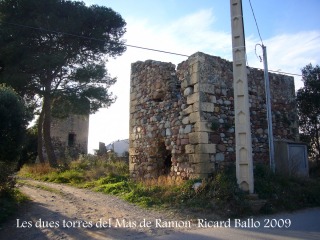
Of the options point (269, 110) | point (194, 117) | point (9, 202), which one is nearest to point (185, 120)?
point (194, 117)

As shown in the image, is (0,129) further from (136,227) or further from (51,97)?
(51,97)

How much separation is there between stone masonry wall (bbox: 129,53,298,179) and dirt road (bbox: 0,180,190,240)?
2239 mm

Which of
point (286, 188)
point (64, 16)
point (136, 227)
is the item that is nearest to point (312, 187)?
point (286, 188)

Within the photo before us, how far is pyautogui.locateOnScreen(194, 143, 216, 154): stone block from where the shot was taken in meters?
8.22

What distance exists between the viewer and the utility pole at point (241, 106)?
7.34 meters

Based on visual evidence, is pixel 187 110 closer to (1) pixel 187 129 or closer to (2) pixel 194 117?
(2) pixel 194 117

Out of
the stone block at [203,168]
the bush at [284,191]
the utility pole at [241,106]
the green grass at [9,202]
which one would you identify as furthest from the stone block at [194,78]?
the green grass at [9,202]

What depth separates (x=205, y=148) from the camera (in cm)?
827

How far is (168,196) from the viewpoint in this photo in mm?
7594

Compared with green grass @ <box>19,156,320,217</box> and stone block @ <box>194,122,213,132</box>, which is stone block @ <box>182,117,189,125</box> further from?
green grass @ <box>19,156,320,217</box>

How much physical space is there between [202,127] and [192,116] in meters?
0.48

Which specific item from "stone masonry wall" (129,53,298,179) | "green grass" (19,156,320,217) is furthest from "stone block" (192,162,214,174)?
"green grass" (19,156,320,217)

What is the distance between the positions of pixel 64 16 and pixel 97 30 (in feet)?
5.77

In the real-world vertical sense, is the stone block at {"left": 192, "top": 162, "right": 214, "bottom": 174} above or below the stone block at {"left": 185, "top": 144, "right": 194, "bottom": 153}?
below
